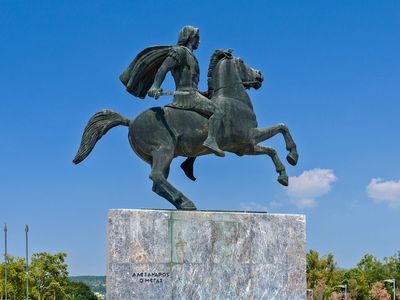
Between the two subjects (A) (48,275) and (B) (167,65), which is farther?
(A) (48,275)

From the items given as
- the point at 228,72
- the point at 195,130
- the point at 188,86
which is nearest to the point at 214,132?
the point at 195,130

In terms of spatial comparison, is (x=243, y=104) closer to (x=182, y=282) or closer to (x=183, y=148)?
(x=183, y=148)

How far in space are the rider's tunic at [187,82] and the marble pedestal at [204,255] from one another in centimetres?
183

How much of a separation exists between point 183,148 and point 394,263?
55.1m

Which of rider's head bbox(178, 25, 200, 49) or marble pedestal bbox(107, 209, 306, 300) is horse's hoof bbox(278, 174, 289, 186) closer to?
marble pedestal bbox(107, 209, 306, 300)

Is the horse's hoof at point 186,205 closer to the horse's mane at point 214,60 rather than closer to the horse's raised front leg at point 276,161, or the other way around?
the horse's raised front leg at point 276,161

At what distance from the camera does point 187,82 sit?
1215 cm

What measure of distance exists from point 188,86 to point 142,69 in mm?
915

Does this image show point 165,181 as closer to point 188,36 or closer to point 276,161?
point 276,161

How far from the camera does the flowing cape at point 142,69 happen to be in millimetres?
12352

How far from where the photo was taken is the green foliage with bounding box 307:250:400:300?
54531 millimetres

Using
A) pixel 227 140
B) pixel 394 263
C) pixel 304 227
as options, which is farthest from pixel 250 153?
pixel 394 263

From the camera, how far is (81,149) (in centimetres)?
1216

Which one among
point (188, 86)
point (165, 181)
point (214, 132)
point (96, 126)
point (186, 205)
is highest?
point (188, 86)
